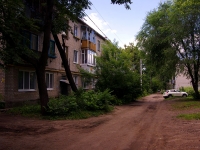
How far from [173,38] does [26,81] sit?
15.8 m

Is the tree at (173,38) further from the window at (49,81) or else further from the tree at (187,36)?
the window at (49,81)

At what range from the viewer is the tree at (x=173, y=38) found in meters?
23.6

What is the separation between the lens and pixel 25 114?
538 inches

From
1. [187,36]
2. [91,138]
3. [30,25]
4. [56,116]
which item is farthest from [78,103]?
[187,36]

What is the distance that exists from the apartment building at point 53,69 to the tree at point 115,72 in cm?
117

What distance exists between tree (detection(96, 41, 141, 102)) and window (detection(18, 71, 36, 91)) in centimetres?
658

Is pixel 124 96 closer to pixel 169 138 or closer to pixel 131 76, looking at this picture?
pixel 131 76

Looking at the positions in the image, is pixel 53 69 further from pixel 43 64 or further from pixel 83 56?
pixel 43 64

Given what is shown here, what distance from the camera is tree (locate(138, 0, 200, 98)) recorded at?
77.4ft

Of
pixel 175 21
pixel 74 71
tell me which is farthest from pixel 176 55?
pixel 74 71

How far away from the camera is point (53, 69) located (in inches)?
884

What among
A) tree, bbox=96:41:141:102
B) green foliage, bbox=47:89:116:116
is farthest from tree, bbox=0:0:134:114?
tree, bbox=96:41:141:102

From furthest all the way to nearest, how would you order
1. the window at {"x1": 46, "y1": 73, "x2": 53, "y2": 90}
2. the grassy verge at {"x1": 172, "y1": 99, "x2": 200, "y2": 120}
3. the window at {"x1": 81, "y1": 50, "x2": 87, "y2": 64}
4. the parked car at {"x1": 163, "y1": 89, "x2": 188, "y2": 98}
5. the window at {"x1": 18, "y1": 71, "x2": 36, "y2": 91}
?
the parked car at {"x1": 163, "y1": 89, "x2": 188, "y2": 98}, the window at {"x1": 81, "y1": 50, "x2": 87, "y2": 64}, the window at {"x1": 46, "y1": 73, "x2": 53, "y2": 90}, the window at {"x1": 18, "y1": 71, "x2": 36, "y2": 91}, the grassy verge at {"x1": 172, "y1": 99, "x2": 200, "y2": 120}

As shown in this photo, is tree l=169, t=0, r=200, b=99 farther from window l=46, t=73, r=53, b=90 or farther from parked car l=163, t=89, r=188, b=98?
window l=46, t=73, r=53, b=90
